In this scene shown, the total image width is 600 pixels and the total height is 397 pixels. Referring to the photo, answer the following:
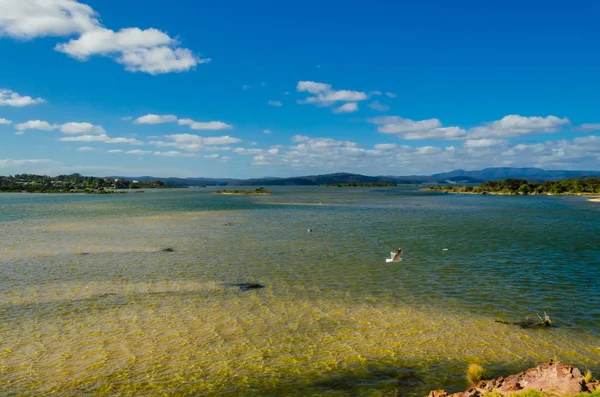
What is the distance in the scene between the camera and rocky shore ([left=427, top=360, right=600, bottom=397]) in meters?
12.7

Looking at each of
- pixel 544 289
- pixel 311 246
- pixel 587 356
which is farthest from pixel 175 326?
pixel 311 246

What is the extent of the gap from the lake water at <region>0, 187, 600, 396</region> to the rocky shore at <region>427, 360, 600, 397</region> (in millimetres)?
1384

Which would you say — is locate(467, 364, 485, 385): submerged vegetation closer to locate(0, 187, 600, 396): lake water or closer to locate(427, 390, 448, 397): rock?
locate(0, 187, 600, 396): lake water

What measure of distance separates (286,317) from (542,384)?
13.5 meters

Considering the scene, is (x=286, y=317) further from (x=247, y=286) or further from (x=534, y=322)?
(x=534, y=322)

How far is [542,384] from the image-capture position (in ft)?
43.4

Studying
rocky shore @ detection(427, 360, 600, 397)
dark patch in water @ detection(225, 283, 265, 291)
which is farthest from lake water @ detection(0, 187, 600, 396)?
rocky shore @ detection(427, 360, 600, 397)

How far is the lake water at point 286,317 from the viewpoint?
16.2m

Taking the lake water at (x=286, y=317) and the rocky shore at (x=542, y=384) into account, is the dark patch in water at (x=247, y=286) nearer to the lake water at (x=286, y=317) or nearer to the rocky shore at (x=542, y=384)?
the lake water at (x=286, y=317)

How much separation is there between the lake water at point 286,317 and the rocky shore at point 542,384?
1384mm

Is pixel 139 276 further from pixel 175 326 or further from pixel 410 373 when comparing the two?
pixel 410 373

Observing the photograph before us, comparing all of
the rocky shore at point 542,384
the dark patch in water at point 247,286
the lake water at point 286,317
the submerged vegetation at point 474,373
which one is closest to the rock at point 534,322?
the lake water at point 286,317

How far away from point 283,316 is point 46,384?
11998 millimetres

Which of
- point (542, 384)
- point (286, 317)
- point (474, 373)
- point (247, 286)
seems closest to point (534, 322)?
point (474, 373)
